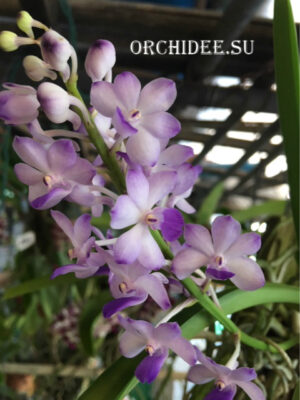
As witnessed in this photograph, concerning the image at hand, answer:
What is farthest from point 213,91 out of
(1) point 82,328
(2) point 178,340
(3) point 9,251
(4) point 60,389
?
(3) point 9,251

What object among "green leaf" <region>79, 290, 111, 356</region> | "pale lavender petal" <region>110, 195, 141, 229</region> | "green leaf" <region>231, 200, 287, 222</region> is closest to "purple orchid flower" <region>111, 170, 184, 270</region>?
"pale lavender petal" <region>110, 195, 141, 229</region>

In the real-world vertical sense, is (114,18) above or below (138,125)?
above

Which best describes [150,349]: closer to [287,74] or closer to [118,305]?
[118,305]

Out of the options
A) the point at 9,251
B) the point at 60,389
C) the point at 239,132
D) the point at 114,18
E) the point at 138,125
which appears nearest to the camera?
the point at 138,125

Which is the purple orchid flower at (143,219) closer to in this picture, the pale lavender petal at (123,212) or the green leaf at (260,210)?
the pale lavender petal at (123,212)

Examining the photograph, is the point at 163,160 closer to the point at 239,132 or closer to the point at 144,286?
the point at 144,286

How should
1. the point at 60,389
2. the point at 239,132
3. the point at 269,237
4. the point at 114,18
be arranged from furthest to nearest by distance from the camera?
1. the point at 60,389
2. the point at 239,132
3. the point at 114,18
4. the point at 269,237
